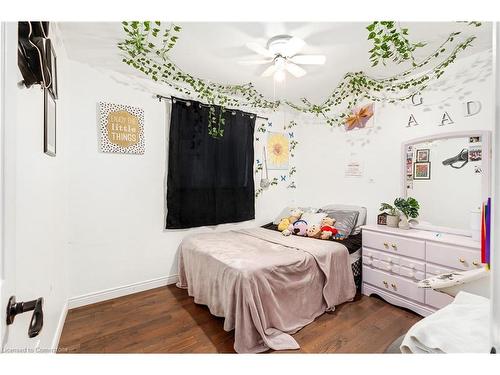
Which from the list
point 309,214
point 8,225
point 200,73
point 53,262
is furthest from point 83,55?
point 309,214

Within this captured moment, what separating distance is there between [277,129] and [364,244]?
2.15m

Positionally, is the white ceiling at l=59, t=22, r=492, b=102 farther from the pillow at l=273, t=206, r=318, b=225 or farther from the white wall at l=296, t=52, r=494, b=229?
the pillow at l=273, t=206, r=318, b=225

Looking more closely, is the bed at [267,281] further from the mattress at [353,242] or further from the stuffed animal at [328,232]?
the stuffed animal at [328,232]

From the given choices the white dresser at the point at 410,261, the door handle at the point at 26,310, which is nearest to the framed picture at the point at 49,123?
the door handle at the point at 26,310

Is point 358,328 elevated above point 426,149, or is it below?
below

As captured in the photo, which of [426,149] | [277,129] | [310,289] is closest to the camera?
[310,289]

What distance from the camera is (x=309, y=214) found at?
10.1 ft

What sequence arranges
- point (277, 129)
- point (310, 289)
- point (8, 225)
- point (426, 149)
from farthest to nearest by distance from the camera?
point (277, 129) → point (426, 149) → point (310, 289) → point (8, 225)

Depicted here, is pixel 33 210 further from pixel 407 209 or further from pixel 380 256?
pixel 407 209

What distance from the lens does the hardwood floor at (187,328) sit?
1712 mm

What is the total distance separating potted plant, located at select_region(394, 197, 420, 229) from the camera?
2393 mm

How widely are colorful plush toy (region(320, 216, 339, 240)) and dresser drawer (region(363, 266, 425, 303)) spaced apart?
48 centimetres

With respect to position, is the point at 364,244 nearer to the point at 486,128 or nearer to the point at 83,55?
the point at 486,128

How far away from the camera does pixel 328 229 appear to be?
2705 mm
